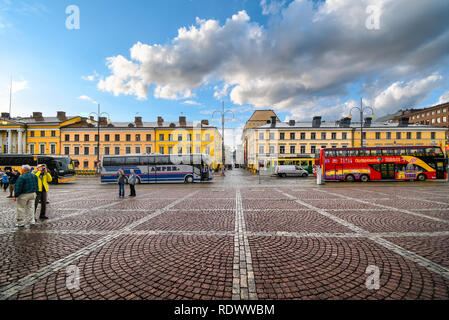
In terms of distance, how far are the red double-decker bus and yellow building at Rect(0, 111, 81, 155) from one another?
5716 centimetres

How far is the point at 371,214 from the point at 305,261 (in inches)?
192

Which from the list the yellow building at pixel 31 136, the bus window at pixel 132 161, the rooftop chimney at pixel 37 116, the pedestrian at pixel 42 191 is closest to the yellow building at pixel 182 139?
the yellow building at pixel 31 136

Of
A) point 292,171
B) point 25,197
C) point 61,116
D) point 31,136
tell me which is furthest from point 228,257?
point 31,136

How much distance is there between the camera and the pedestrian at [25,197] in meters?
5.30

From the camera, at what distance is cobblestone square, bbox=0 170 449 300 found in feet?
8.43

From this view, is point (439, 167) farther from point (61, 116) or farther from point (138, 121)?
point (61, 116)

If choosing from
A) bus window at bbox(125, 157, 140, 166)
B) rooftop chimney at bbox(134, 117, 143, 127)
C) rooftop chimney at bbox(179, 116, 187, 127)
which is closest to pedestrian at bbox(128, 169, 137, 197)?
bus window at bbox(125, 157, 140, 166)

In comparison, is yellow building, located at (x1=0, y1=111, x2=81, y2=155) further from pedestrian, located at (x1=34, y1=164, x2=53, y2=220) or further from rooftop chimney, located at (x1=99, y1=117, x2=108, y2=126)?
pedestrian, located at (x1=34, y1=164, x2=53, y2=220)

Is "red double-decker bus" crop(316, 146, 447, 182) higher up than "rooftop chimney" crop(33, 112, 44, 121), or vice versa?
"rooftop chimney" crop(33, 112, 44, 121)

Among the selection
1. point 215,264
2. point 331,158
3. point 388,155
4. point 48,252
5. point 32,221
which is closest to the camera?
point 215,264

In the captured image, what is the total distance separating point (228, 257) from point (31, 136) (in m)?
62.7

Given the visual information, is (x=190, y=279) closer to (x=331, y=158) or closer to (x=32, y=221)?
(x=32, y=221)

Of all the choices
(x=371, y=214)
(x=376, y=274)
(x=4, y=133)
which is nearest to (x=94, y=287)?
(x=376, y=274)

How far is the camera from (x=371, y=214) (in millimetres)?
6480
